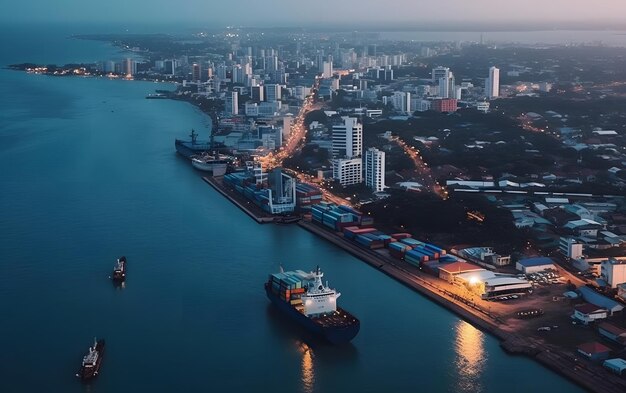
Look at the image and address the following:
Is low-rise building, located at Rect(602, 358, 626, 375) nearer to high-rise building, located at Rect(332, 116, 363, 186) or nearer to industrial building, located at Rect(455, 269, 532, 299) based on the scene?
industrial building, located at Rect(455, 269, 532, 299)

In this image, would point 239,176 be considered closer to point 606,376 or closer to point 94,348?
point 94,348

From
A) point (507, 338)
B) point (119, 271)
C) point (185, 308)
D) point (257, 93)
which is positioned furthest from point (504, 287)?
point (257, 93)

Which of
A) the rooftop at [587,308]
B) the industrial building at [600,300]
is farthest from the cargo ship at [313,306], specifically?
the industrial building at [600,300]

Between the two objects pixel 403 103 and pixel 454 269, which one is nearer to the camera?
pixel 454 269

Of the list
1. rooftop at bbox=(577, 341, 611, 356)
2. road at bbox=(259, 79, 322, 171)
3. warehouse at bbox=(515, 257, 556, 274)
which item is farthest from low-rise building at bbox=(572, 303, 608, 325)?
road at bbox=(259, 79, 322, 171)

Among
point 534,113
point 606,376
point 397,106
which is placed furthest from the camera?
point 397,106

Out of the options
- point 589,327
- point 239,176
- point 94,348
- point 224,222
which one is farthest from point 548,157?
point 94,348

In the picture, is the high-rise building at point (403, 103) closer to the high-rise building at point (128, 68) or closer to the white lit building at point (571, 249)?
the high-rise building at point (128, 68)

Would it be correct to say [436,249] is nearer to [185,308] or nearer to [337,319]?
[337,319]
